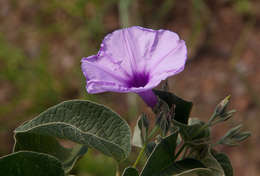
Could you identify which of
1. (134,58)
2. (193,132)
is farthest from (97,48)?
(193,132)

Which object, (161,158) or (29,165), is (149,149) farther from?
(29,165)

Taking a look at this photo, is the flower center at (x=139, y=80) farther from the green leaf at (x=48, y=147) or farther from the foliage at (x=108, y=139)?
the green leaf at (x=48, y=147)

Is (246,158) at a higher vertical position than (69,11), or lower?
lower

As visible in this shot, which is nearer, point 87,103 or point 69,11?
point 87,103

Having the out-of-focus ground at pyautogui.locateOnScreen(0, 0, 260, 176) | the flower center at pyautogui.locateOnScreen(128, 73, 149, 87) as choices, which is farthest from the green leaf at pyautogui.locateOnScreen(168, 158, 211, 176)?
the out-of-focus ground at pyautogui.locateOnScreen(0, 0, 260, 176)

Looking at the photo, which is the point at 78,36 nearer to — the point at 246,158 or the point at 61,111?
the point at 246,158

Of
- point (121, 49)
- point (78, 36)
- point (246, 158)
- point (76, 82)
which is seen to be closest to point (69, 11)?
point (78, 36)

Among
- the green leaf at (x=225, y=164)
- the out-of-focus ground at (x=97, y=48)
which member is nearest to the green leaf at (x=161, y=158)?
the green leaf at (x=225, y=164)
